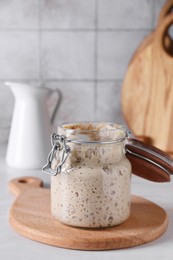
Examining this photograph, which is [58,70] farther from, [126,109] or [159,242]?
[159,242]

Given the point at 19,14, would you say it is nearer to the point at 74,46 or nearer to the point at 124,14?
the point at 74,46

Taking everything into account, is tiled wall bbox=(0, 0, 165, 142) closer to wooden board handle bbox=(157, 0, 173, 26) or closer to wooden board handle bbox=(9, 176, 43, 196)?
wooden board handle bbox=(157, 0, 173, 26)

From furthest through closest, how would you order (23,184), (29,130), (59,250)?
(29,130) < (23,184) < (59,250)

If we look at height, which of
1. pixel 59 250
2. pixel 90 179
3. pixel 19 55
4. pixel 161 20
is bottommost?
pixel 59 250

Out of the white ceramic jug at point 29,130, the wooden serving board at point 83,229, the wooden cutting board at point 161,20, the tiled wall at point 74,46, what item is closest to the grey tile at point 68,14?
the tiled wall at point 74,46

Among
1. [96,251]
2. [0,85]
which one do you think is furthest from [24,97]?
[96,251]

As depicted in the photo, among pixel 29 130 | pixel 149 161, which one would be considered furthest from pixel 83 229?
pixel 29 130

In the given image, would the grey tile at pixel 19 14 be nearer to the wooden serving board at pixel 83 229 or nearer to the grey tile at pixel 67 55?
the grey tile at pixel 67 55
